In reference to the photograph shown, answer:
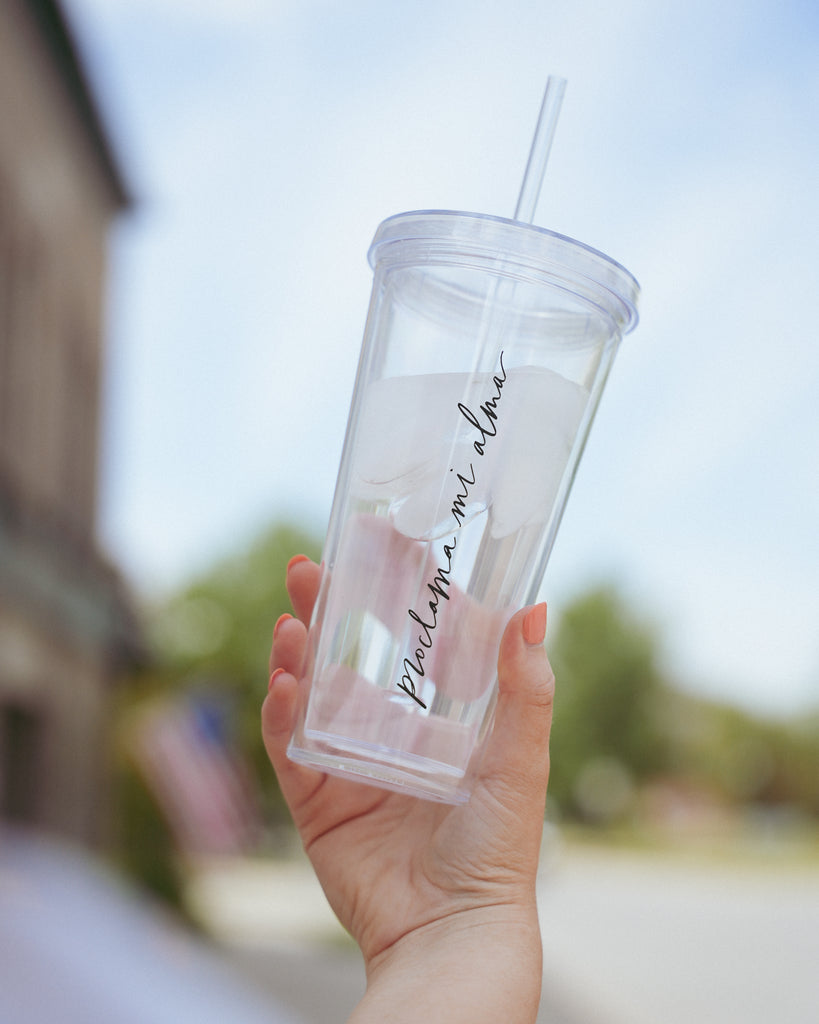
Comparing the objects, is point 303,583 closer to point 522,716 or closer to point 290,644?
point 290,644

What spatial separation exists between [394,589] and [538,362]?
299 millimetres

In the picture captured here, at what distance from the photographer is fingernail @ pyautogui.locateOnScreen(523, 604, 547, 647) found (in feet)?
4.03

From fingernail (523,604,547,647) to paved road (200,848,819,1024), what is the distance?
371 inches

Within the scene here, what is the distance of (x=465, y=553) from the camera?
4.06 ft

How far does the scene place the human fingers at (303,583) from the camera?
4.80 feet

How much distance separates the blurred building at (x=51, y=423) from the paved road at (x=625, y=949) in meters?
3.06

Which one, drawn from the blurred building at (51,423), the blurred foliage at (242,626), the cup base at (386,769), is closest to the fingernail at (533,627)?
the cup base at (386,769)

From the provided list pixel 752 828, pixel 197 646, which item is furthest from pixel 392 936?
pixel 752 828

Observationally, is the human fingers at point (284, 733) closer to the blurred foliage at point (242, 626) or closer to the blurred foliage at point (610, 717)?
the blurred foliage at point (242, 626)

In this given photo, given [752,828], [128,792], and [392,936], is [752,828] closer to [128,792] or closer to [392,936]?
[128,792]

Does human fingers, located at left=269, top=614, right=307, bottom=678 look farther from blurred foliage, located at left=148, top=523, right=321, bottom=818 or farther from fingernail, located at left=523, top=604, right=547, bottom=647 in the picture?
blurred foliage, located at left=148, top=523, right=321, bottom=818

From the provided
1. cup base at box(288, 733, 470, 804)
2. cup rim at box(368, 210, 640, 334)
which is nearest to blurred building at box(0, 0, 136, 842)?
cup base at box(288, 733, 470, 804)

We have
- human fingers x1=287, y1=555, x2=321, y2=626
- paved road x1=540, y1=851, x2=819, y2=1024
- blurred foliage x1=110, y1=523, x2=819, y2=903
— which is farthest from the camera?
blurred foliage x1=110, y1=523, x2=819, y2=903

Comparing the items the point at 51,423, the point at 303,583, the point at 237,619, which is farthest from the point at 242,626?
the point at 303,583
